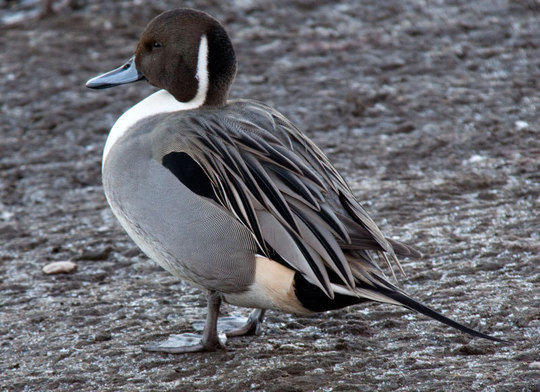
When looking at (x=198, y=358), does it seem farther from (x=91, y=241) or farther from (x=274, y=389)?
(x=91, y=241)

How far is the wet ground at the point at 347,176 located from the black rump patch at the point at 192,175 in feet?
2.23

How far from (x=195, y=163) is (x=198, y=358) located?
2.57ft

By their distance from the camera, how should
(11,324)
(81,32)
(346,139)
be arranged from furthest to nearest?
(81,32) → (346,139) → (11,324)

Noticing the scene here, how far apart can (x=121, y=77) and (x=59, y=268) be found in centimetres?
104

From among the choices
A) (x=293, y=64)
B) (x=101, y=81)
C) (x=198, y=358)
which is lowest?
(x=198, y=358)

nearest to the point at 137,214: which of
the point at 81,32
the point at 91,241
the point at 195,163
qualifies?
the point at 195,163

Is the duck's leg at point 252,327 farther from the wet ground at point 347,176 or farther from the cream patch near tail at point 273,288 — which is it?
the cream patch near tail at point 273,288

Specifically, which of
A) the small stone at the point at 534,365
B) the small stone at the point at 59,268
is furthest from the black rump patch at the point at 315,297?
the small stone at the point at 59,268

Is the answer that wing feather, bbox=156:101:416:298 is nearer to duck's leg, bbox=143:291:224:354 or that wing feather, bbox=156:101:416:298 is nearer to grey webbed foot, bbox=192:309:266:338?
duck's leg, bbox=143:291:224:354

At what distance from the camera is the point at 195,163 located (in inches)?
120

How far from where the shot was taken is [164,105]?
3432mm

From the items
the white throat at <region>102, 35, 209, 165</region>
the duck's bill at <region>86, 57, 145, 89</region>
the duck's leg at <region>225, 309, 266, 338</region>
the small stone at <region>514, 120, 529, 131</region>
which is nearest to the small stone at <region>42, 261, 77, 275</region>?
the white throat at <region>102, 35, 209, 165</region>

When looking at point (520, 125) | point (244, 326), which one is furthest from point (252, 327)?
point (520, 125)

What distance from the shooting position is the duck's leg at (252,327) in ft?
11.0
